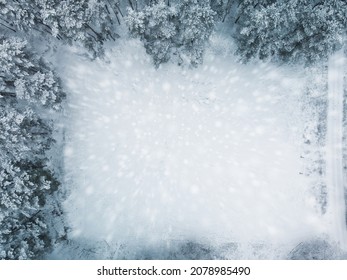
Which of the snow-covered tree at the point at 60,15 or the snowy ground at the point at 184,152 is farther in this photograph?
the snowy ground at the point at 184,152

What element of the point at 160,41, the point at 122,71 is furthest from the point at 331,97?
the point at 122,71

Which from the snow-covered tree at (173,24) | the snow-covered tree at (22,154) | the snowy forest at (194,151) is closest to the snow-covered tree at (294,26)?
the snowy forest at (194,151)

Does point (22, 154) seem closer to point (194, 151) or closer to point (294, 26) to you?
point (194, 151)

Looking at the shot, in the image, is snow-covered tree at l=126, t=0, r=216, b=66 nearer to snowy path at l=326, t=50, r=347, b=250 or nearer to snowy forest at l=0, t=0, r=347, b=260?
snowy forest at l=0, t=0, r=347, b=260

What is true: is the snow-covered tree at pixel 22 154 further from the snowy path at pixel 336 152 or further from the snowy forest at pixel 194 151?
the snowy path at pixel 336 152

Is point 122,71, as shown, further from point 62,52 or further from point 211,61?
point 211,61
